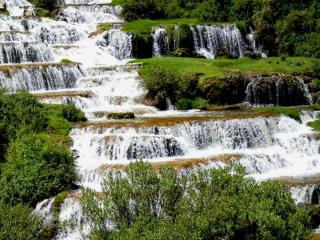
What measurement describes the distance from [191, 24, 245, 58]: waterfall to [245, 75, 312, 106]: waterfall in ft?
31.6

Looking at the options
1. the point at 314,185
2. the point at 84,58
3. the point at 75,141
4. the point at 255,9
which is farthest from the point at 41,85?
the point at 255,9

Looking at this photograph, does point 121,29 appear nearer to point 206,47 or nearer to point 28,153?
point 206,47

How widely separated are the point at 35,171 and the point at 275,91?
18350mm

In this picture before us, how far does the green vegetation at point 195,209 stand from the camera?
51.1 ft

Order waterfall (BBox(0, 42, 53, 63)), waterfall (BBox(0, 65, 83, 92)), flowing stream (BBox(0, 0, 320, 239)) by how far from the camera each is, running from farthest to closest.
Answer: waterfall (BBox(0, 42, 53, 63)) → waterfall (BBox(0, 65, 83, 92)) → flowing stream (BBox(0, 0, 320, 239))

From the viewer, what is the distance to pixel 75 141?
2811 cm

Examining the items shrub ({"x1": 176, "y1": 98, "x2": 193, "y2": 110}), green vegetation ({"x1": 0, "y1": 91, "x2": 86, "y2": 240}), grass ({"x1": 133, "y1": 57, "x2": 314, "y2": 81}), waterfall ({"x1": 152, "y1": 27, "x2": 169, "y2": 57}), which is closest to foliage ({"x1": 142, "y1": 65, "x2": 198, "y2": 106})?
shrub ({"x1": 176, "y1": 98, "x2": 193, "y2": 110})

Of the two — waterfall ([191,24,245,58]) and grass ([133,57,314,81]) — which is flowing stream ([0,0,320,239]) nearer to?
waterfall ([191,24,245,58])

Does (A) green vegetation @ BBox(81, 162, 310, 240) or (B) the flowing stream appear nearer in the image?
(A) green vegetation @ BBox(81, 162, 310, 240)

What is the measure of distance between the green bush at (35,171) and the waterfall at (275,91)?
15212mm

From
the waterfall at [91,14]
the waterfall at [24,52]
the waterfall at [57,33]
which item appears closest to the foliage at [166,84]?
the waterfall at [24,52]

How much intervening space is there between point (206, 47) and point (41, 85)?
599 inches

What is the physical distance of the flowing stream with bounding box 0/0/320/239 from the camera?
26703 mm

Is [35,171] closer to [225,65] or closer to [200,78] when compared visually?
[200,78]
